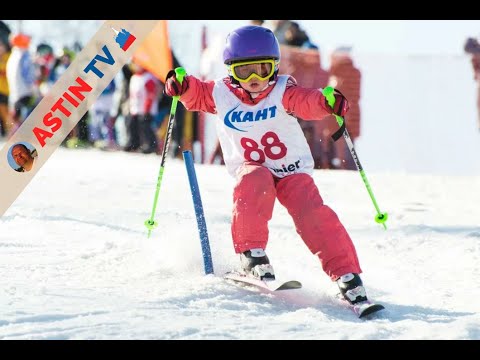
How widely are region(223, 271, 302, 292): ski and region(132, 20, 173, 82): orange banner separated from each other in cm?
728

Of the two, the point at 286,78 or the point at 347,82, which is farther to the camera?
the point at 347,82

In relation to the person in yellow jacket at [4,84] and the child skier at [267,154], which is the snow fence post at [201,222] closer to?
the child skier at [267,154]

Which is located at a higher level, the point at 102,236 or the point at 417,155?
the point at 417,155

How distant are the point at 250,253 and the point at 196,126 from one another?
25.8 ft

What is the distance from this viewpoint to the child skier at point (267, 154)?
4.64 metres

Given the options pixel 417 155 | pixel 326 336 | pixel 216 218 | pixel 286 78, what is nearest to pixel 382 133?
pixel 417 155

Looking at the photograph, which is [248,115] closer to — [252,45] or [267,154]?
[267,154]

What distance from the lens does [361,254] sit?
6332 mm

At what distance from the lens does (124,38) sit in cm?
1225

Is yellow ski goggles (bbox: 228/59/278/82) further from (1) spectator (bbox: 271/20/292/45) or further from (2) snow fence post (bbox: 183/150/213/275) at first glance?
(1) spectator (bbox: 271/20/292/45)

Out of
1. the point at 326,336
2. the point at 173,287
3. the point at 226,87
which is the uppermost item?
the point at 226,87

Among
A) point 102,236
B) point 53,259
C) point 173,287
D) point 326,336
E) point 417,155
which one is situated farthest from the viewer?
point 417,155

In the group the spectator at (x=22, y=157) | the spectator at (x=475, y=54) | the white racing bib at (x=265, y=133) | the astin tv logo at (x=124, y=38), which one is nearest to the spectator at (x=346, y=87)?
the spectator at (x=475, y=54)

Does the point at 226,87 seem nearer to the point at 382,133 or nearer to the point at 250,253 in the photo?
the point at 250,253
